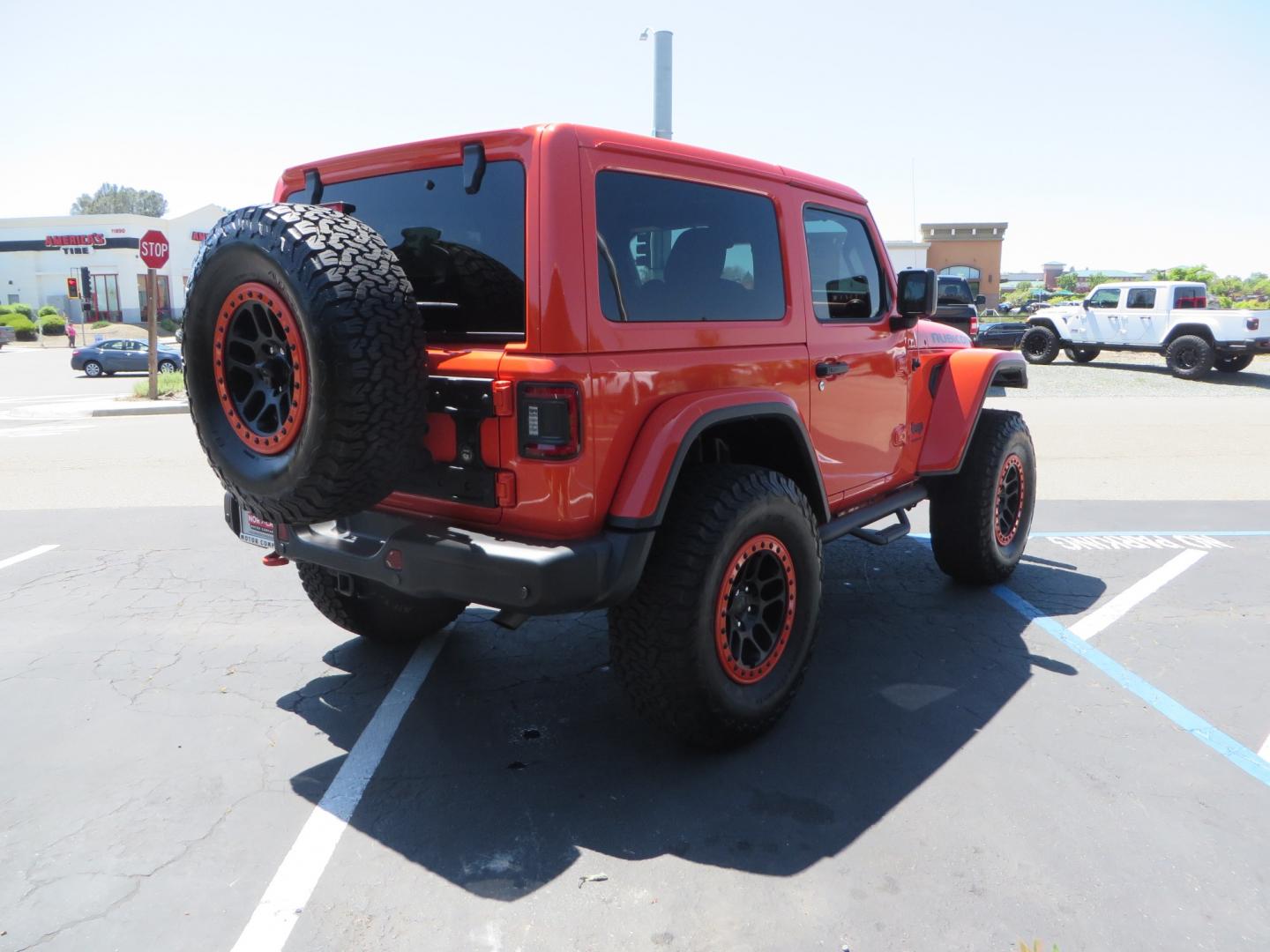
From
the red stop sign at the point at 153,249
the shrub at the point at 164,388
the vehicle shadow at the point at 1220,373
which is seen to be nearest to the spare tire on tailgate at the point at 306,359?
the red stop sign at the point at 153,249

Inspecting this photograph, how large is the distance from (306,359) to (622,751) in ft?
5.75

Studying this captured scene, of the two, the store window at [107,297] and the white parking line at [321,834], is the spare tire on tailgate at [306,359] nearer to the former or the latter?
the white parking line at [321,834]

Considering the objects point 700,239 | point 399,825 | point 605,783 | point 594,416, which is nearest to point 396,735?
point 399,825

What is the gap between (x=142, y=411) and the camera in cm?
1548

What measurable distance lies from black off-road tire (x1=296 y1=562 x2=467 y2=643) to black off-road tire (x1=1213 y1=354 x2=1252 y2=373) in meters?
19.5

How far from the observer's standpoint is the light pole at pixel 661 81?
10406mm

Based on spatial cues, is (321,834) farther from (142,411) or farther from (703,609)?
(142,411)

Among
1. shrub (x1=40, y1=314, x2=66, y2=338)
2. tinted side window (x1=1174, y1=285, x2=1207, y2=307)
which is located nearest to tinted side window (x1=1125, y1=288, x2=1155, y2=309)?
tinted side window (x1=1174, y1=285, x2=1207, y2=307)

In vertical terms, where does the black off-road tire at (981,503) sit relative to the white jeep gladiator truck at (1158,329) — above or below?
below

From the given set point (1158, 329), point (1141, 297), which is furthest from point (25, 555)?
point (1141, 297)

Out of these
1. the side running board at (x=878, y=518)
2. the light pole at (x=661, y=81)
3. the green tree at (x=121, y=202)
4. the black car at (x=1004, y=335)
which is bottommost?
the side running board at (x=878, y=518)

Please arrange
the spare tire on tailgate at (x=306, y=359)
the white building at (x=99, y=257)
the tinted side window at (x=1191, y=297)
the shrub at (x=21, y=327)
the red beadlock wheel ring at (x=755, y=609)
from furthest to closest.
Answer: the white building at (x=99, y=257) → the shrub at (x=21, y=327) → the tinted side window at (x=1191, y=297) → the red beadlock wheel ring at (x=755, y=609) → the spare tire on tailgate at (x=306, y=359)

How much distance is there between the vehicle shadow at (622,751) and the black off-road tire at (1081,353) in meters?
19.3

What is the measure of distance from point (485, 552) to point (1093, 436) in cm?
1046
